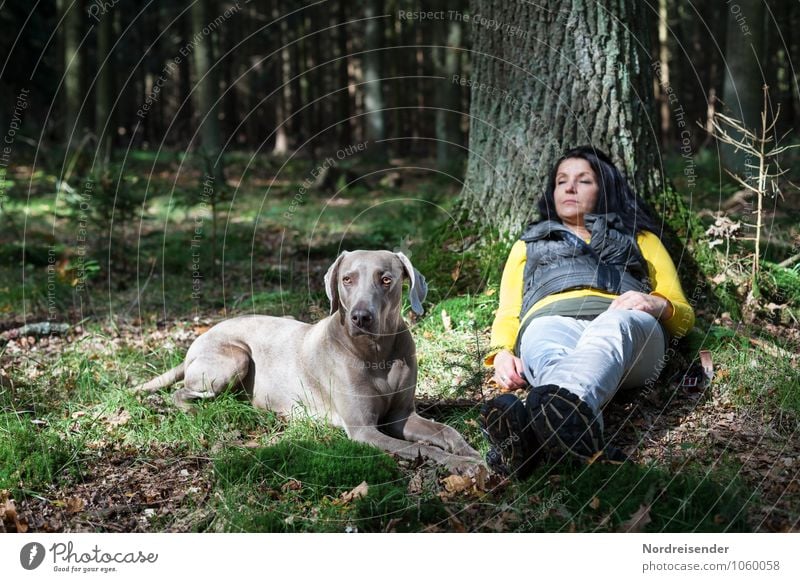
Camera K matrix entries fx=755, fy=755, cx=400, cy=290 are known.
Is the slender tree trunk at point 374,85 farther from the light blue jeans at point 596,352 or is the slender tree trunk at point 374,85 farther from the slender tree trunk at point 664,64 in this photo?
the light blue jeans at point 596,352

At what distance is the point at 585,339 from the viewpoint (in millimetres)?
5152

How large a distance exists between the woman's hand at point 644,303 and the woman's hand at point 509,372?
822mm

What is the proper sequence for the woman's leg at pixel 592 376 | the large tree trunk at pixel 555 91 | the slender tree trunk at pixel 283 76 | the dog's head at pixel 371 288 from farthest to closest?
1. the slender tree trunk at pixel 283 76
2. the large tree trunk at pixel 555 91
3. the dog's head at pixel 371 288
4. the woman's leg at pixel 592 376

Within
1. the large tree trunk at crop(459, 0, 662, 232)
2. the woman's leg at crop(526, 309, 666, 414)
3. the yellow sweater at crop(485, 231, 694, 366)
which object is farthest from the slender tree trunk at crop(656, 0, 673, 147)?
the woman's leg at crop(526, 309, 666, 414)

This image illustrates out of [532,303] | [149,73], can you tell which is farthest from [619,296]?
[149,73]

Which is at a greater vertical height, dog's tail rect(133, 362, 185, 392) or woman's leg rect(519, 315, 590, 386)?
woman's leg rect(519, 315, 590, 386)

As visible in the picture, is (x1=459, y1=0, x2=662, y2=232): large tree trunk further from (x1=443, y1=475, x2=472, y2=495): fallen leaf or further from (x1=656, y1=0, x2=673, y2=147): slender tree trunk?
(x1=656, y1=0, x2=673, y2=147): slender tree trunk

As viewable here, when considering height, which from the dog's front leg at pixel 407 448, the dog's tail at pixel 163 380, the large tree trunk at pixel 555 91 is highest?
the large tree trunk at pixel 555 91

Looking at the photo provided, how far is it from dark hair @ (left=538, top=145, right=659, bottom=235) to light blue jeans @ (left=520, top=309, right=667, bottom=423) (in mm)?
1062

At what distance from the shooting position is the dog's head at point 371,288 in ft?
16.2

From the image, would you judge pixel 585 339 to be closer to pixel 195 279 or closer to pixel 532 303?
pixel 532 303

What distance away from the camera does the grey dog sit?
5035 mm

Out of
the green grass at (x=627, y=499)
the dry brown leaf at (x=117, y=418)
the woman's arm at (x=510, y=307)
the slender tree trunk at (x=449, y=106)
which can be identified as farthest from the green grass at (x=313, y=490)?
the slender tree trunk at (x=449, y=106)

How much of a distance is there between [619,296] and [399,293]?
5.82 feet
